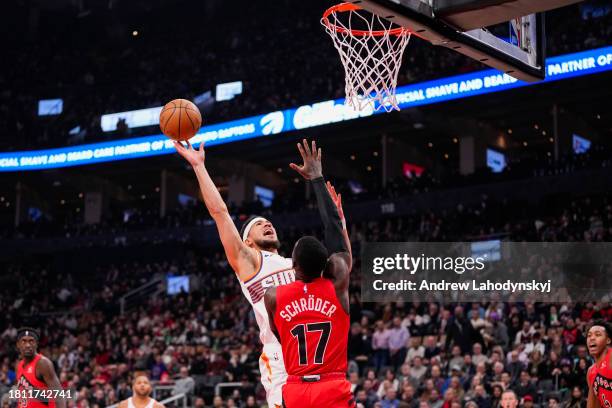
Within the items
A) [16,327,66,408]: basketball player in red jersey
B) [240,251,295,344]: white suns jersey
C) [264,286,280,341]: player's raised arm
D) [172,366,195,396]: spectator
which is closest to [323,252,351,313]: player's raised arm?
[264,286,280,341]: player's raised arm

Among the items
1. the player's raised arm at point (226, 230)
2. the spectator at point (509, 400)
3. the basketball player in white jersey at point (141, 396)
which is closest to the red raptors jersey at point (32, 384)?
the basketball player in white jersey at point (141, 396)

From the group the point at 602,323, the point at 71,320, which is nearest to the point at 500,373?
the point at 602,323

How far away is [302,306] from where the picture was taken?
14.5ft

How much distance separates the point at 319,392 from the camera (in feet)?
14.3

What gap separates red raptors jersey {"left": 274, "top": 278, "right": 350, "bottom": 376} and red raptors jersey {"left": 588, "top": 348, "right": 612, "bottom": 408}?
316 cm

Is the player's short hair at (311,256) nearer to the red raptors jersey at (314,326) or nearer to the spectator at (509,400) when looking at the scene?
the red raptors jersey at (314,326)

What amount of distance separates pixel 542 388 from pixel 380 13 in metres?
7.93

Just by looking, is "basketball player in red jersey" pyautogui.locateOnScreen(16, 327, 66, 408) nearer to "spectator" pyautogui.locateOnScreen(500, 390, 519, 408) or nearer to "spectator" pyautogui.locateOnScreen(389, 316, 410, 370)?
"spectator" pyautogui.locateOnScreen(500, 390, 519, 408)

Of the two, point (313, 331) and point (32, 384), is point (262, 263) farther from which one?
point (32, 384)

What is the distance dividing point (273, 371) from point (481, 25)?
8.33 feet

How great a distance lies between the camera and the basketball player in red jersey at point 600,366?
22.3 feet

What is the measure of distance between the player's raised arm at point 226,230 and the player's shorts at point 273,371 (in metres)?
0.44

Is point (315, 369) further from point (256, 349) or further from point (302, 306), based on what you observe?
point (256, 349)

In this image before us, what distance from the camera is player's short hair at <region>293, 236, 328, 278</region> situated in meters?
4.38
